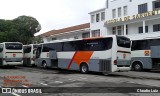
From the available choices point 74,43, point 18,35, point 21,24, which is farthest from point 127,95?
point 21,24

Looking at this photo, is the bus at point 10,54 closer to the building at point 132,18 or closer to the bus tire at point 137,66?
the bus tire at point 137,66

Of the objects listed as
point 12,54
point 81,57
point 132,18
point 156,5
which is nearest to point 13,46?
point 12,54

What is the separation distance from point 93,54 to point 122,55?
2306 millimetres

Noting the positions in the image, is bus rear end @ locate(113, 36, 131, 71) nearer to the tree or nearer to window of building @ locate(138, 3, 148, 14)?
window of building @ locate(138, 3, 148, 14)

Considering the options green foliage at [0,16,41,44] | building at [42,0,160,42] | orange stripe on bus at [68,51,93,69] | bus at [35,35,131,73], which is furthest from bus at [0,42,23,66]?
green foliage at [0,16,41,44]

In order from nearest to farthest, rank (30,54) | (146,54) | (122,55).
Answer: (122,55), (146,54), (30,54)

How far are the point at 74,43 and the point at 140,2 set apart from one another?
17.4m

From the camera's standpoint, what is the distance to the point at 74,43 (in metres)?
22.5

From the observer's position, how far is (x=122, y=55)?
63.7 ft

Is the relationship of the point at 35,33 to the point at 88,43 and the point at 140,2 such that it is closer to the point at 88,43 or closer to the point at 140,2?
the point at 140,2

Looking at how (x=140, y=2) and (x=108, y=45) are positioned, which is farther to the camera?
(x=140, y=2)

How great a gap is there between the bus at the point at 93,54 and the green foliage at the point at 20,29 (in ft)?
107

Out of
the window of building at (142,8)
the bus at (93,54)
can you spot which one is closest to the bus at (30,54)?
the bus at (93,54)

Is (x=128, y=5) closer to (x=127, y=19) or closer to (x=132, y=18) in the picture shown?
(x=127, y=19)
